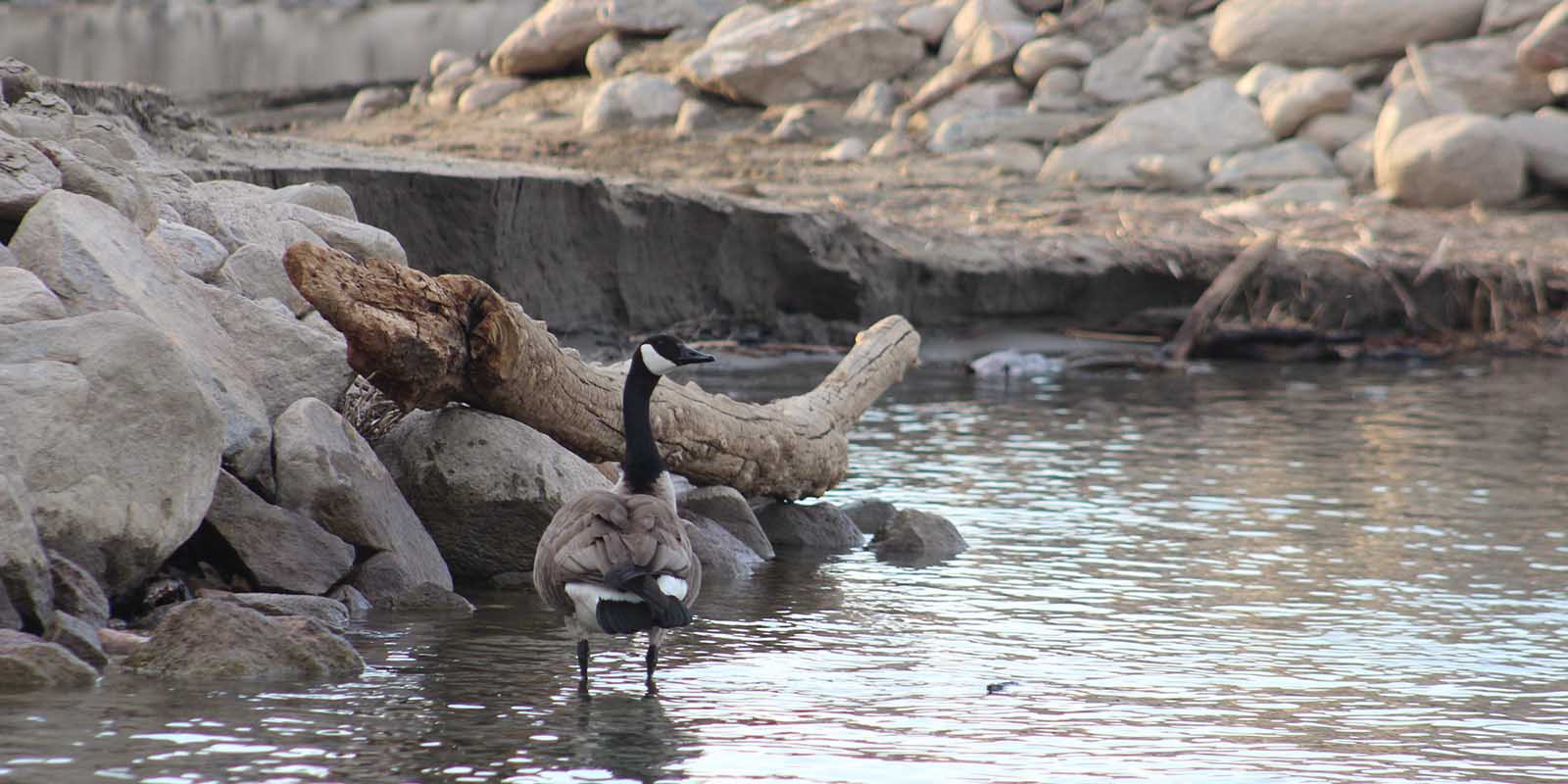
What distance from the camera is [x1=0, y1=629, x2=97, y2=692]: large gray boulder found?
654cm

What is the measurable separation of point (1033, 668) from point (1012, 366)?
12.7 metres

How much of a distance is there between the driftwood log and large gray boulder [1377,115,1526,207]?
45.6 ft

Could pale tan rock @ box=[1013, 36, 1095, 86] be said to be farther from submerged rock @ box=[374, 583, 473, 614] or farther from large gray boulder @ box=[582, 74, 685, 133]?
submerged rock @ box=[374, 583, 473, 614]

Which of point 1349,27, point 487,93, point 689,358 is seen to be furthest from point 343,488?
point 487,93

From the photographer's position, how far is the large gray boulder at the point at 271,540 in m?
8.20

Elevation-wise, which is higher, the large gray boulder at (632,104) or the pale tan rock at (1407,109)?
the large gray boulder at (632,104)

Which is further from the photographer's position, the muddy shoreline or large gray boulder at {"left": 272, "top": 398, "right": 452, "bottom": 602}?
the muddy shoreline

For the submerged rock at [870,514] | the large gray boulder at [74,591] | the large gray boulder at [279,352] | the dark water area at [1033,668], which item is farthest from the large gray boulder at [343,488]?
the submerged rock at [870,514]

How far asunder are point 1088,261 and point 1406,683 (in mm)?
13956

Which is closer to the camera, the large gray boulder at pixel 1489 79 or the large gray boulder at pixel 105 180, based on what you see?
the large gray boulder at pixel 105 180

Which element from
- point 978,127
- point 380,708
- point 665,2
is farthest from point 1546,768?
point 665,2

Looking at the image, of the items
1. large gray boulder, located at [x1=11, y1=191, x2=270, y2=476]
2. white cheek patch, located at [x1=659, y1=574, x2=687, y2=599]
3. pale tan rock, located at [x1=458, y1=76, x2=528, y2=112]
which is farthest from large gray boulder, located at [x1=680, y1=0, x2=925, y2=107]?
white cheek patch, located at [x1=659, y1=574, x2=687, y2=599]

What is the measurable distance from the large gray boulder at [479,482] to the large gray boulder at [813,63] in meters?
20.7

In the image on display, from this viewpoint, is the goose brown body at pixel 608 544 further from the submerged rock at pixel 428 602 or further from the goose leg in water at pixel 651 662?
the submerged rock at pixel 428 602
